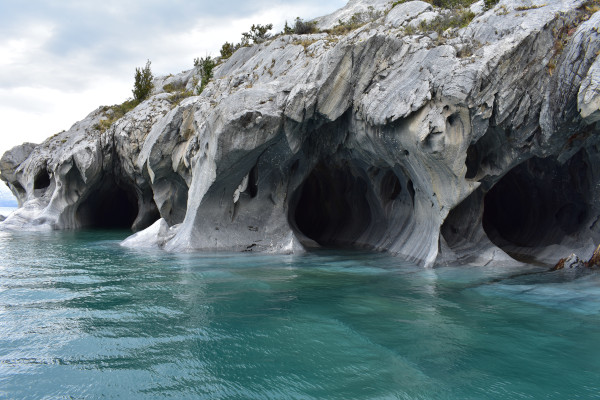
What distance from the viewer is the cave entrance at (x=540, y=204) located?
15977mm

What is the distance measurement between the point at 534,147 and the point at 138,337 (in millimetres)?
12288

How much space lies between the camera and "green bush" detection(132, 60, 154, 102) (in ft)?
112

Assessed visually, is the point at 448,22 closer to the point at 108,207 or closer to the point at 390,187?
the point at 390,187

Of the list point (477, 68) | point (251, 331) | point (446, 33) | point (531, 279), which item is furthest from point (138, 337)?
point (446, 33)

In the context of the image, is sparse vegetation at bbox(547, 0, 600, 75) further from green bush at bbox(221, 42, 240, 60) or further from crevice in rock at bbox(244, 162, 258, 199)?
green bush at bbox(221, 42, 240, 60)

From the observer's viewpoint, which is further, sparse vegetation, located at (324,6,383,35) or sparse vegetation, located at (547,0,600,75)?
sparse vegetation, located at (324,6,383,35)

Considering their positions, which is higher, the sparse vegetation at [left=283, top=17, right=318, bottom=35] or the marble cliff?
the sparse vegetation at [left=283, top=17, right=318, bottom=35]

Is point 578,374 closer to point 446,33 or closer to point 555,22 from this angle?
point 555,22

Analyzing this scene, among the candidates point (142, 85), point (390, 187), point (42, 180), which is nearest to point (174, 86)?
point (142, 85)

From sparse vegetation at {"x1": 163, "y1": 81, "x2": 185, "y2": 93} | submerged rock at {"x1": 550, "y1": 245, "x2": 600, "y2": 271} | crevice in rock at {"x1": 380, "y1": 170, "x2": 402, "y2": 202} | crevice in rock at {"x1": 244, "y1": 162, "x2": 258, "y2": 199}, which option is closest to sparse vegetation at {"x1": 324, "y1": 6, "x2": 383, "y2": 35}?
crevice in rock at {"x1": 380, "y1": 170, "x2": 402, "y2": 202}

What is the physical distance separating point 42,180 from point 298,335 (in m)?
33.5

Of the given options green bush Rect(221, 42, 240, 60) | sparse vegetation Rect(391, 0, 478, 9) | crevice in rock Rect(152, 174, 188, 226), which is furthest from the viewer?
green bush Rect(221, 42, 240, 60)

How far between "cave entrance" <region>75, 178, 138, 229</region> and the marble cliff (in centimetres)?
1043

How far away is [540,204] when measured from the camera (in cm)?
1838
